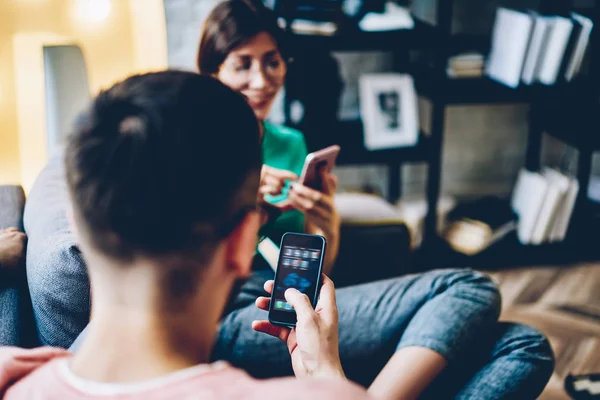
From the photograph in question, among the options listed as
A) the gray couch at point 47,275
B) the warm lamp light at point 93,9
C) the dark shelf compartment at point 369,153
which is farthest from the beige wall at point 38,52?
the dark shelf compartment at point 369,153

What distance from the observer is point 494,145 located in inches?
111

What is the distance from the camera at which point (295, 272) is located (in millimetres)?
1097

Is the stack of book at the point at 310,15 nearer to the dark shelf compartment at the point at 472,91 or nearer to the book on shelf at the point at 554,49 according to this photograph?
the dark shelf compartment at the point at 472,91

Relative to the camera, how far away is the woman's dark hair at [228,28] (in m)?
1.60

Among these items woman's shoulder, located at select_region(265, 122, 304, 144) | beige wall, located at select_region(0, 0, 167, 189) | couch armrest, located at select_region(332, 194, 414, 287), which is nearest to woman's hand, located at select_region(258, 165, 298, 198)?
woman's shoulder, located at select_region(265, 122, 304, 144)

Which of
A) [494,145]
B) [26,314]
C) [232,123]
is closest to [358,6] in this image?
[494,145]

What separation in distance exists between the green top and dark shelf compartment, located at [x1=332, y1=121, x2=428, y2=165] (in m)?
0.60

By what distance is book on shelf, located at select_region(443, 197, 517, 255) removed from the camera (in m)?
2.55

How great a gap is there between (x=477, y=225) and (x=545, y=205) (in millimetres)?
258

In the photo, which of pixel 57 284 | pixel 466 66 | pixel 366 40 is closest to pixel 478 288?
pixel 57 284

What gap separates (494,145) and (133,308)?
8.03 ft

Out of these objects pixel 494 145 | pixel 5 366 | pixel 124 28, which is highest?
pixel 124 28

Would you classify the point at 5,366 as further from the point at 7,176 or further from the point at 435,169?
the point at 435,169

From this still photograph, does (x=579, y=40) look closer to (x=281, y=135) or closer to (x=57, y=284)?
(x=281, y=135)
